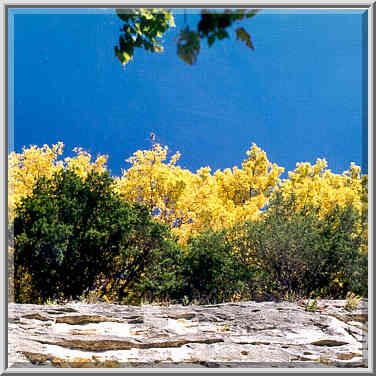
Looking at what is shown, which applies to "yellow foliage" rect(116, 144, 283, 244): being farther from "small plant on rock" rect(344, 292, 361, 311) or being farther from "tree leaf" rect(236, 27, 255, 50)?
"tree leaf" rect(236, 27, 255, 50)

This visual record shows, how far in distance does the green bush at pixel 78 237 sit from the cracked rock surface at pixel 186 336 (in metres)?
0.64

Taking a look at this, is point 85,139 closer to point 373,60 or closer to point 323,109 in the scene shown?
point 323,109

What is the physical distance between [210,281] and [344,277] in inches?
59.8

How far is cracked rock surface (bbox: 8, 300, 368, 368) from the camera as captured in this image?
2.87 m

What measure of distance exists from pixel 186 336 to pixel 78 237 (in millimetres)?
1862

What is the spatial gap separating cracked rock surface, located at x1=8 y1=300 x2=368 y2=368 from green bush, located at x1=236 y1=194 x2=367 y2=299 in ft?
1.80

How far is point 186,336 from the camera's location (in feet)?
10.9

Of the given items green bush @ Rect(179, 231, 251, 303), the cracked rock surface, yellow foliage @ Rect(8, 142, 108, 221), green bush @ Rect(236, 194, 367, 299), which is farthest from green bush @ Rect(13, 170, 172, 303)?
green bush @ Rect(236, 194, 367, 299)

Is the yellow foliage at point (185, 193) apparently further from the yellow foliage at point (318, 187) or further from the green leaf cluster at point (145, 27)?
the green leaf cluster at point (145, 27)

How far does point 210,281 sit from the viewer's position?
15.5 feet

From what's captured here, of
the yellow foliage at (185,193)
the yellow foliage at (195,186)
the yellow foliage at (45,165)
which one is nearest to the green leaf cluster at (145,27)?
the yellow foliage at (45,165)

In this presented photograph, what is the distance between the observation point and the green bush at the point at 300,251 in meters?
4.52

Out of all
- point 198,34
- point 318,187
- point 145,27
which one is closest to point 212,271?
point 318,187

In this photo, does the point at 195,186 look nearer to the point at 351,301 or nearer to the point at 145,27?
the point at 351,301
